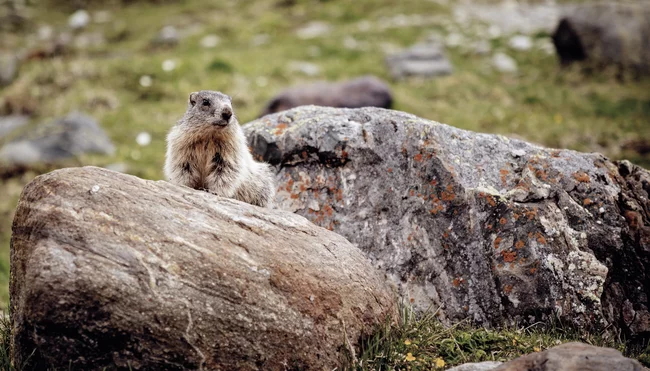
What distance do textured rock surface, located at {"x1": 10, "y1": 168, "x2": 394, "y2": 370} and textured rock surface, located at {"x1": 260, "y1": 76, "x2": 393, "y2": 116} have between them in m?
10.7

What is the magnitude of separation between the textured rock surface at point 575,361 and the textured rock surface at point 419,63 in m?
16.4

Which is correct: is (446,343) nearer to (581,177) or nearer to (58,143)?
(581,177)

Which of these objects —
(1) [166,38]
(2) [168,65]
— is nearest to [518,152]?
(2) [168,65]

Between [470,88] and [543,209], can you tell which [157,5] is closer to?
[470,88]

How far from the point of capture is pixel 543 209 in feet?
Answer: 20.0

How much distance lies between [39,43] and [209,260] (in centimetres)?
2476

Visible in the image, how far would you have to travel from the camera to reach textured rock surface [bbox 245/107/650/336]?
5.89m

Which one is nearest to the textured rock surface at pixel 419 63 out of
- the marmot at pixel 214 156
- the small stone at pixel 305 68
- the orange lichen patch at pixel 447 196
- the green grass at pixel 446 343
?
the small stone at pixel 305 68

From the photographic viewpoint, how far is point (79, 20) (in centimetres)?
2806

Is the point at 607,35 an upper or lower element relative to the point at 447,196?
lower

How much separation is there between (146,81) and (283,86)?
14.8 ft

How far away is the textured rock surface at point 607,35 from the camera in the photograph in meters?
18.9

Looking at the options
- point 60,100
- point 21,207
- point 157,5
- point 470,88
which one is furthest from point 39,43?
point 21,207

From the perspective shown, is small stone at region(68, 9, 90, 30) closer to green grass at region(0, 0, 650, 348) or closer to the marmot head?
green grass at region(0, 0, 650, 348)
